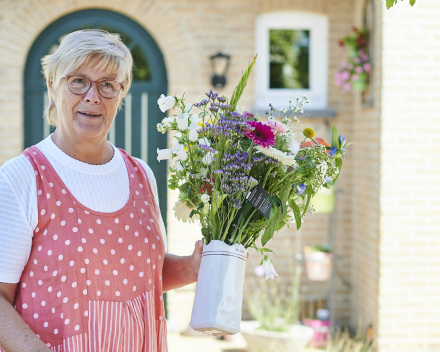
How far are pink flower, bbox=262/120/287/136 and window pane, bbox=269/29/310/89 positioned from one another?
3.54 metres

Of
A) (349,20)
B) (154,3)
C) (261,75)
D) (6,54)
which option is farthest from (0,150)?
(349,20)

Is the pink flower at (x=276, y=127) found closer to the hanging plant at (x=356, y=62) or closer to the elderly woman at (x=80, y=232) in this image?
the elderly woman at (x=80, y=232)

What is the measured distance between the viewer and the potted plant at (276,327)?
4297 mm

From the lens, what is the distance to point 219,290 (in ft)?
5.50

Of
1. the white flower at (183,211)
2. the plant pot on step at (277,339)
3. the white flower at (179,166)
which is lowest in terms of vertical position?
the plant pot on step at (277,339)

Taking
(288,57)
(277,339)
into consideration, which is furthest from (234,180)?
(288,57)

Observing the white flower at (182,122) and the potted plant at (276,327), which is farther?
the potted plant at (276,327)

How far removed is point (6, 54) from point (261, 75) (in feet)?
7.62

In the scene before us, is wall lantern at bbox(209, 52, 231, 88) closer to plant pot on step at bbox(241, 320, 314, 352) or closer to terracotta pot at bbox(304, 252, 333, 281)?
terracotta pot at bbox(304, 252, 333, 281)

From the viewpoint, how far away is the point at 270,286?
508cm

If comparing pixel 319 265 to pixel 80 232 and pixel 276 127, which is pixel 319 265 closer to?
pixel 276 127

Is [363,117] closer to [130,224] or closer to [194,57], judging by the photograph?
[194,57]

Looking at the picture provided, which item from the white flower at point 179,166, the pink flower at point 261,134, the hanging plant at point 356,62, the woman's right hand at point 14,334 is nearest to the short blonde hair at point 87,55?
the white flower at point 179,166

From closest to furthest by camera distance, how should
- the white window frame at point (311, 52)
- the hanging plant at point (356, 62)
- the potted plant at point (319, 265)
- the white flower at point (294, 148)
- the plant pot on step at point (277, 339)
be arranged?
the white flower at point (294, 148) < the plant pot on step at point (277, 339) < the hanging plant at point (356, 62) < the potted plant at point (319, 265) < the white window frame at point (311, 52)
